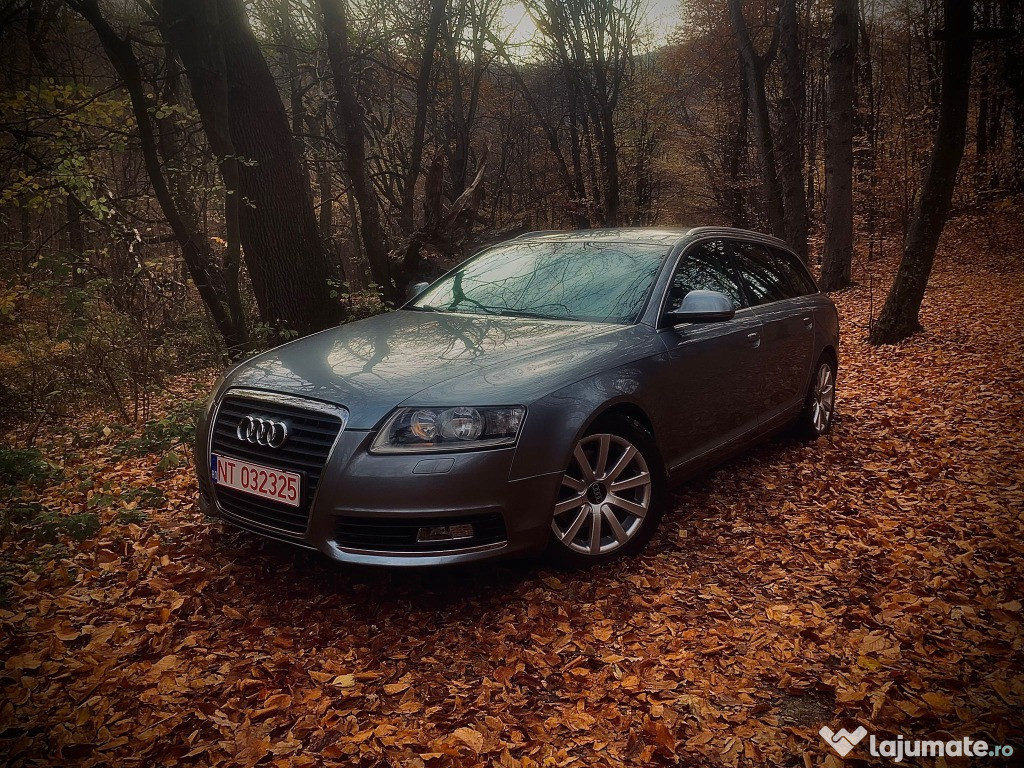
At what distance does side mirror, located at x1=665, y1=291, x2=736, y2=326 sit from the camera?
12.3ft

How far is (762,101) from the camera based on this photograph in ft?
49.4

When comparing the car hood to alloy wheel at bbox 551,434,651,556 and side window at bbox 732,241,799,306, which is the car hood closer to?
alloy wheel at bbox 551,434,651,556

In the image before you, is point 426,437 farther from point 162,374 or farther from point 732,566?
point 162,374

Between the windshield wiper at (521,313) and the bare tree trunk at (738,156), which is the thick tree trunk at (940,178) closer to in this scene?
the windshield wiper at (521,313)

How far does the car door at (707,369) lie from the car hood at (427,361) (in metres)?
0.45

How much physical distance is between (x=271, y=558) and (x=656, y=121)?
21765 millimetres

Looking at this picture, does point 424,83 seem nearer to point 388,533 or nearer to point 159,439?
point 159,439

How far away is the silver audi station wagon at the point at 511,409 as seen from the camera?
2.87 metres

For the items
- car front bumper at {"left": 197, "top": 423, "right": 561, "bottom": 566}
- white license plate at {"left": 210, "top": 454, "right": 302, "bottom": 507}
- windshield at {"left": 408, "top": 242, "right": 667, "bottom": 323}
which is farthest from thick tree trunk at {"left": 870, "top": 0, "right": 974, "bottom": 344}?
white license plate at {"left": 210, "top": 454, "right": 302, "bottom": 507}

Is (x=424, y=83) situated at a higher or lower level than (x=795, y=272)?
higher

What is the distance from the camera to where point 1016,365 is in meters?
7.77

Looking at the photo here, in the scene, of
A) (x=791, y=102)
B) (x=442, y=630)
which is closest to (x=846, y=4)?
(x=791, y=102)

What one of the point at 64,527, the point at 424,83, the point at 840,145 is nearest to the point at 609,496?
the point at 64,527

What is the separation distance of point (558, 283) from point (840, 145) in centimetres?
1177
